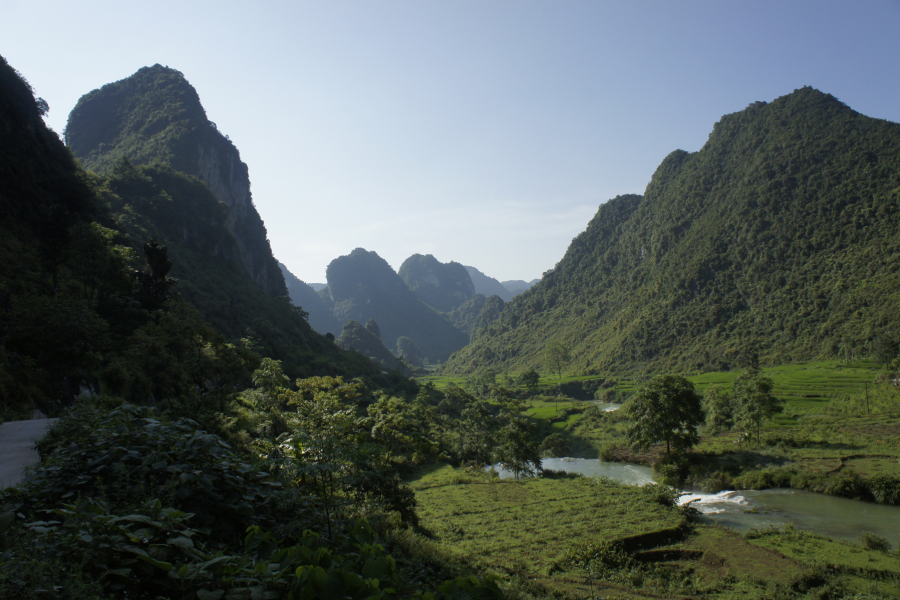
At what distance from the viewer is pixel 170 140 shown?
251 feet

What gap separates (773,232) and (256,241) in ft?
393

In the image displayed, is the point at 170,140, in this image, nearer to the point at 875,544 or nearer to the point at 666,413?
the point at 666,413

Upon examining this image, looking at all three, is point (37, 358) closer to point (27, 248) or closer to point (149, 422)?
point (149, 422)

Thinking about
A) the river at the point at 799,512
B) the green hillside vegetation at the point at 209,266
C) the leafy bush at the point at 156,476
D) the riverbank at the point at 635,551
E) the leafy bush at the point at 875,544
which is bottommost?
the river at the point at 799,512

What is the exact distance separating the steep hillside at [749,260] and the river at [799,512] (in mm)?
56433

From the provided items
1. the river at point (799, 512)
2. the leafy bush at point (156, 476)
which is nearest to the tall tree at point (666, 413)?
the river at point (799, 512)

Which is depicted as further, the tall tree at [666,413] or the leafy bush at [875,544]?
the tall tree at [666,413]

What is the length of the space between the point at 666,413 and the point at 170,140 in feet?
292

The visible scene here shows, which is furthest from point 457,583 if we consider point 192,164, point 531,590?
point 192,164

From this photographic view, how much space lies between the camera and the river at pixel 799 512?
21609 millimetres

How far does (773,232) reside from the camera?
103 meters

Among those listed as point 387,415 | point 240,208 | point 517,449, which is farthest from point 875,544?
point 240,208

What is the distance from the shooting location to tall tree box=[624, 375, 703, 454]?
32219 millimetres

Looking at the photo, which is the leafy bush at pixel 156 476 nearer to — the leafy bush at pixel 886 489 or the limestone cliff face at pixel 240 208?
the leafy bush at pixel 886 489
